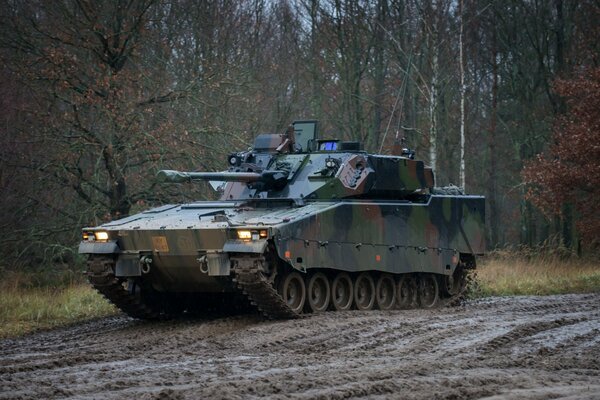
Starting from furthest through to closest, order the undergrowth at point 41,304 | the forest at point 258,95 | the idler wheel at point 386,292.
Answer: the forest at point 258,95 < the idler wheel at point 386,292 < the undergrowth at point 41,304

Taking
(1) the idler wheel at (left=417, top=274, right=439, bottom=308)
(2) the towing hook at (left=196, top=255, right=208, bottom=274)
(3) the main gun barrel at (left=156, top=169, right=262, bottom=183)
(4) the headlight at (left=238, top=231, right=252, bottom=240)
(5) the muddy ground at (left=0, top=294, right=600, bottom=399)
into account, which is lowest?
(5) the muddy ground at (left=0, top=294, right=600, bottom=399)

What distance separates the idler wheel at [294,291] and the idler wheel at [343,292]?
2.57 ft

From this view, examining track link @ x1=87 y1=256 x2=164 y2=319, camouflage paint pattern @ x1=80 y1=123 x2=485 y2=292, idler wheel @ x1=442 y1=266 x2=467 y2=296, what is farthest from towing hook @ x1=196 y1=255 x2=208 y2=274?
idler wheel @ x1=442 y1=266 x2=467 y2=296

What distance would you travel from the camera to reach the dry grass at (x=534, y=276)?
1998 centimetres

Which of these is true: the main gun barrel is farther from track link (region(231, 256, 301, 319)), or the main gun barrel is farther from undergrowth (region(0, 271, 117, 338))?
undergrowth (region(0, 271, 117, 338))

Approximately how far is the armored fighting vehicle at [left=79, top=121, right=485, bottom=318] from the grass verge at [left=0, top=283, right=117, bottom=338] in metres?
1.01

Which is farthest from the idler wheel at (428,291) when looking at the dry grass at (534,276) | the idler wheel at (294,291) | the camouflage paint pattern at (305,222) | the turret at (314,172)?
the idler wheel at (294,291)

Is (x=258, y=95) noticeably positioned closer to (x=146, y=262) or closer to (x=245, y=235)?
(x=146, y=262)

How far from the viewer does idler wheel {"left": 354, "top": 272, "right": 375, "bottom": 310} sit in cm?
1570

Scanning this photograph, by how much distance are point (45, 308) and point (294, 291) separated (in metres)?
3.53

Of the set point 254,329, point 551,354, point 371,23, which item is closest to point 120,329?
point 254,329

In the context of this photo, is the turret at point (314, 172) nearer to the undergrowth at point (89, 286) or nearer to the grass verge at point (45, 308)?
the grass verge at point (45, 308)

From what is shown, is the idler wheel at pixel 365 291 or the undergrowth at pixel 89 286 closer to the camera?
the undergrowth at pixel 89 286

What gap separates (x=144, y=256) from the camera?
14062 mm
